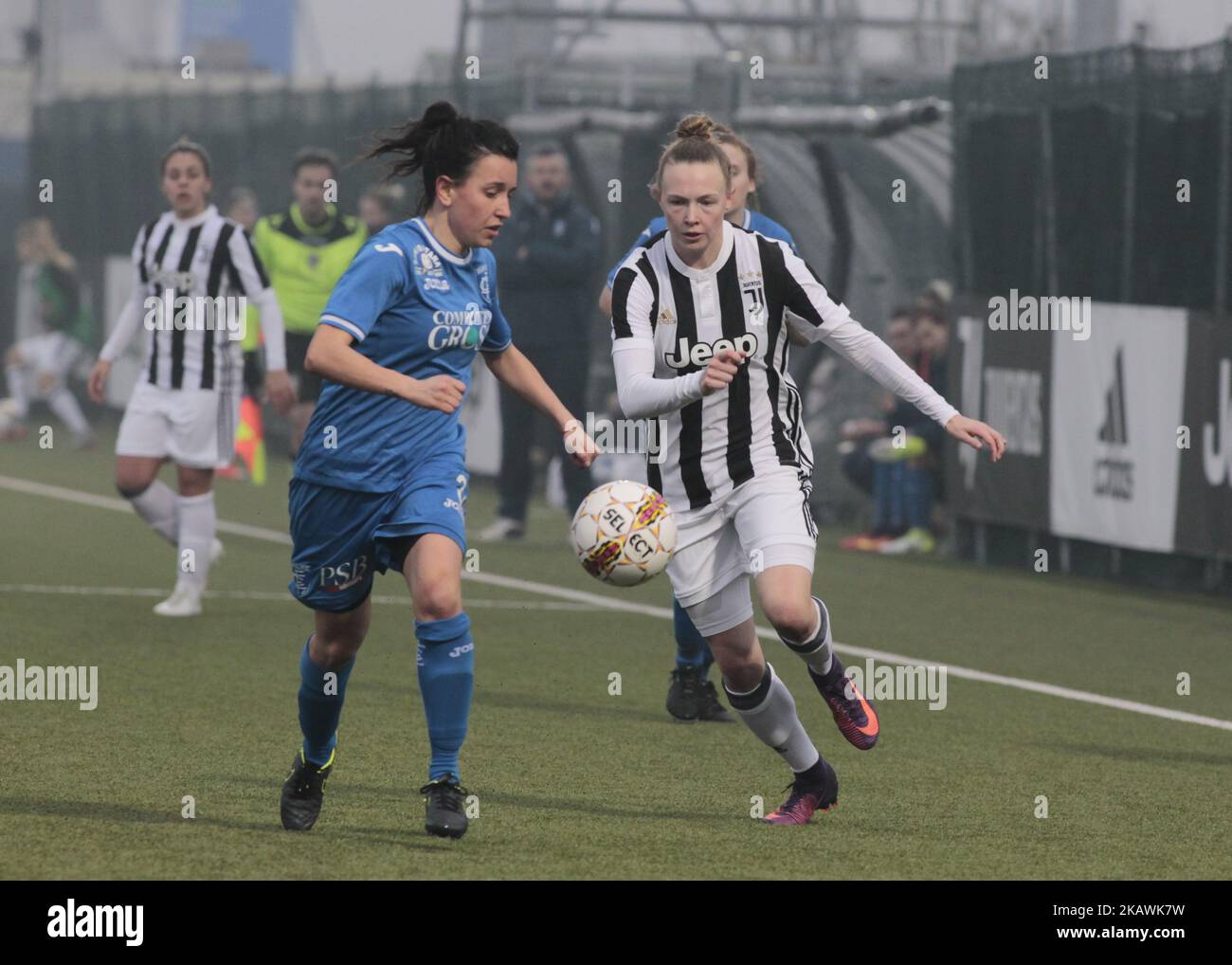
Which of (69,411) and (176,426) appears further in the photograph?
(69,411)

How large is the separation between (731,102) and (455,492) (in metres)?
12.0

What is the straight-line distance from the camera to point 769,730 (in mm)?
6719

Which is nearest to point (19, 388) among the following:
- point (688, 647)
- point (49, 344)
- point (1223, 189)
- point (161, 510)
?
point (49, 344)


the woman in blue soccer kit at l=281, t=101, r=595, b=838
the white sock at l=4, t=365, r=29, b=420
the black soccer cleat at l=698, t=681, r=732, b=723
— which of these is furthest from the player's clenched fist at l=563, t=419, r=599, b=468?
the white sock at l=4, t=365, r=29, b=420

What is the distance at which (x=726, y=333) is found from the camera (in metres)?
6.70

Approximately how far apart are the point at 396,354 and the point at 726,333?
1.03m

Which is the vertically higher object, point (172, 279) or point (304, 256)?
point (304, 256)

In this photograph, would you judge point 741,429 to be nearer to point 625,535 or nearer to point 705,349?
point 705,349

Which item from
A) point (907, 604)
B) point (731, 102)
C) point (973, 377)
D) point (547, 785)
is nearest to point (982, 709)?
point (547, 785)

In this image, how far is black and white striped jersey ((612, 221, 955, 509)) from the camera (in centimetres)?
667

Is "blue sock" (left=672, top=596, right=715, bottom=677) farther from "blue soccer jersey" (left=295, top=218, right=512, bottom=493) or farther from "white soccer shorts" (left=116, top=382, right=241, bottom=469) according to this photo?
"white soccer shorts" (left=116, top=382, right=241, bottom=469)

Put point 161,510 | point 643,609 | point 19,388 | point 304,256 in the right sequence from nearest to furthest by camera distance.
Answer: point 161,510, point 643,609, point 304,256, point 19,388

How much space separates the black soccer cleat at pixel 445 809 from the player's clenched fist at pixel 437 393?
3.21 feet
